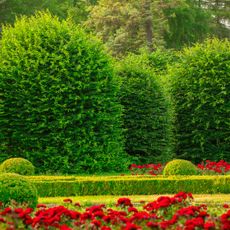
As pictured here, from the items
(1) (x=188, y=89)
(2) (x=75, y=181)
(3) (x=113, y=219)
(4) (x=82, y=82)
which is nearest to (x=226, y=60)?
(1) (x=188, y=89)

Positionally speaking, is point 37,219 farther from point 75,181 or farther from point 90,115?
point 90,115

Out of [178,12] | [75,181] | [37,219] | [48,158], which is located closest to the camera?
[37,219]

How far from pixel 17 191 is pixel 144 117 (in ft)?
42.0

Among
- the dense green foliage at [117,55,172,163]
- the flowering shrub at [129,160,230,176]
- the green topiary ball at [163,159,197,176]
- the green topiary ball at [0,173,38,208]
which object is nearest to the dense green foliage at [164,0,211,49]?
the dense green foliage at [117,55,172,163]

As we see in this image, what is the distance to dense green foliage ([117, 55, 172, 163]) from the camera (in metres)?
25.1

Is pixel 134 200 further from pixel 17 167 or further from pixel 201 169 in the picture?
pixel 201 169

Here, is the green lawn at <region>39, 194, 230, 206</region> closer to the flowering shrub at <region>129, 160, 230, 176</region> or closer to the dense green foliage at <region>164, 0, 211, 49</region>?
the flowering shrub at <region>129, 160, 230, 176</region>

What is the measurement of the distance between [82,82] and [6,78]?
104 inches

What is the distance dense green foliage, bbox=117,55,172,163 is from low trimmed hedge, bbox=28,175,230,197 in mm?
7453

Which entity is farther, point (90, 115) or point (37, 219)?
point (90, 115)

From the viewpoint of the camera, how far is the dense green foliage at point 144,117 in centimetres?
2506

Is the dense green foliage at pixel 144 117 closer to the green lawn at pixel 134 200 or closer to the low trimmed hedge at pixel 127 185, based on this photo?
the low trimmed hedge at pixel 127 185

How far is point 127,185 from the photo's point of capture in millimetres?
17250

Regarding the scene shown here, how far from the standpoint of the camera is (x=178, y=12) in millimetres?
49156
